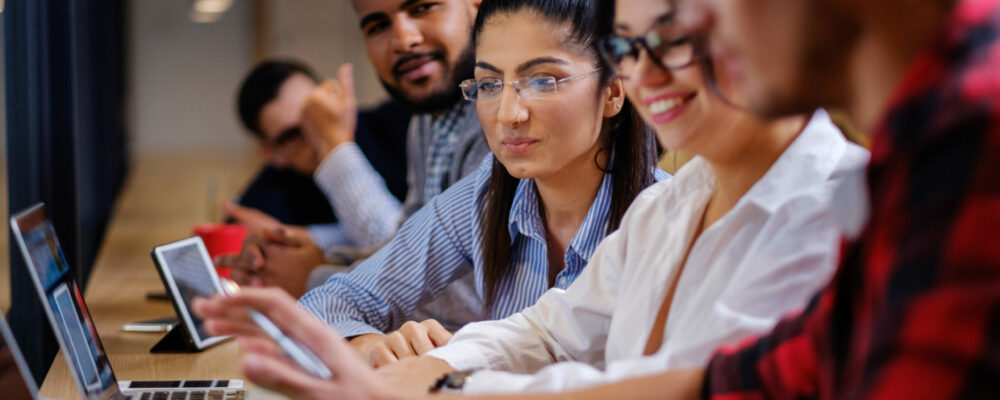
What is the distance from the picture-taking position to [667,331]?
98cm

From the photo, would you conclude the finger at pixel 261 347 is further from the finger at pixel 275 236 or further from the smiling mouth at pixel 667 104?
the finger at pixel 275 236

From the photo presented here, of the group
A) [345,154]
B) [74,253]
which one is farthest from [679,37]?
[345,154]

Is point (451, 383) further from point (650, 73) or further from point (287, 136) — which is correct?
point (287, 136)

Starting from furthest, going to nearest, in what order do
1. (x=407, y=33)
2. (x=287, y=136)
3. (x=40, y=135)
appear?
1. (x=287, y=136)
2. (x=407, y=33)
3. (x=40, y=135)

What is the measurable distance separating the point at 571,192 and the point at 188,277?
0.63 m

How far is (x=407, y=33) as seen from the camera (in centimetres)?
227

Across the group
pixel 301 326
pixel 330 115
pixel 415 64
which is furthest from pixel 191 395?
pixel 330 115

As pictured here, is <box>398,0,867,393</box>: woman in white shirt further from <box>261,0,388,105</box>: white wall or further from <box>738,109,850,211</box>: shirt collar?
<box>261,0,388,105</box>: white wall

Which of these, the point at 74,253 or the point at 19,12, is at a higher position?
the point at 19,12

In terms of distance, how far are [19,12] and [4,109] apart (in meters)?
0.17

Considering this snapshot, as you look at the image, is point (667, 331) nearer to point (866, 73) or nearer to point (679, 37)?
point (679, 37)

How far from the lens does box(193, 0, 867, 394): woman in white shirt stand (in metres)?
0.87

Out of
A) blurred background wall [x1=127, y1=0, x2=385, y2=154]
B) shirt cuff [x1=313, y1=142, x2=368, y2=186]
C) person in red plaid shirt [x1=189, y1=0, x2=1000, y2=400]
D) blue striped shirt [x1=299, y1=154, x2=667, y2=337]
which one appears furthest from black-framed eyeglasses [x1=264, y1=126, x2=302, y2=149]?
blurred background wall [x1=127, y1=0, x2=385, y2=154]

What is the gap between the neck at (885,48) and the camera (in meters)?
0.56
